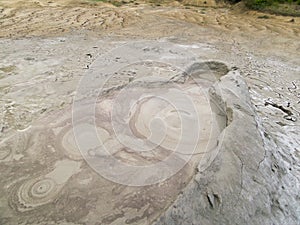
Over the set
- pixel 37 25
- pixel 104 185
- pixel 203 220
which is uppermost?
pixel 203 220

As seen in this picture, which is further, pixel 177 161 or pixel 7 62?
pixel 7 62

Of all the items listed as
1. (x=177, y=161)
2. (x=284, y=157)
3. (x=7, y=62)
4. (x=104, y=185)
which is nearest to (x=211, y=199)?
(x=177, y=161)

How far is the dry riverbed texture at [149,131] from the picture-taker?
1.91 meters

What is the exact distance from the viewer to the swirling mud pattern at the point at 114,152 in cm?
196

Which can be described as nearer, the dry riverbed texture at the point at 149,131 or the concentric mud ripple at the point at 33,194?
the dry riverbed texture at the point at 149,131

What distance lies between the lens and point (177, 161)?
90.5 inches

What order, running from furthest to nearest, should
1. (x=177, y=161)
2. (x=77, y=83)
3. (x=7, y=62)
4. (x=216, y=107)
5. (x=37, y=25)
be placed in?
(x=37, y=25) → (x=7, y=62) → (x=77, y=83) → (x=216, y=107) → (x=177, y=161)

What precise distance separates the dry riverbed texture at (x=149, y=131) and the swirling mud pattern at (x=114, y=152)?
11 millimetres

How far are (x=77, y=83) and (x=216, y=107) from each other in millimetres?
1906

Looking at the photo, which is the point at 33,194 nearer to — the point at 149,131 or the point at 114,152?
the point at 114,152

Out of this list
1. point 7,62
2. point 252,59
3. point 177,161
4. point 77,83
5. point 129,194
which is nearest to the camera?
point 129,194

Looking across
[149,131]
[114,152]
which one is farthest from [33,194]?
[149,131]

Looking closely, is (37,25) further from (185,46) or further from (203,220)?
(203,220)

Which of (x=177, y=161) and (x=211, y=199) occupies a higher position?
(x=211, y=199)
